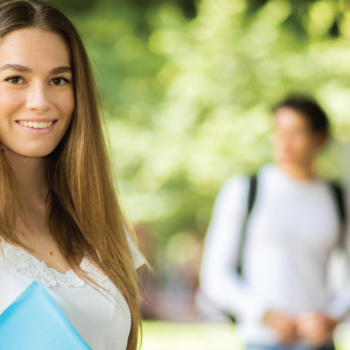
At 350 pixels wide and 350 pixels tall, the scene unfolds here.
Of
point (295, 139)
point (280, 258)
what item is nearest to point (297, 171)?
point (295, 139)

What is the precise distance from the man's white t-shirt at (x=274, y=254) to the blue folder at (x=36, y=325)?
155cm

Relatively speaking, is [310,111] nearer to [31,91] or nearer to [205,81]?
[31,91]

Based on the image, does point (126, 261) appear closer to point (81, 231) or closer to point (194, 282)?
point (81, 231)

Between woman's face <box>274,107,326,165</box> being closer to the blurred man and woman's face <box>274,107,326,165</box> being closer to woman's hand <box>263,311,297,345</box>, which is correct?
the blurred man

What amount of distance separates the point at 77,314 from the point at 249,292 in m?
1.43

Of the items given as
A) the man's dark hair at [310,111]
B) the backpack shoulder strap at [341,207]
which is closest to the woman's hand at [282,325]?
the backpack shoulder strap at [341,207]

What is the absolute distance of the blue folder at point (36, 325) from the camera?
140cm

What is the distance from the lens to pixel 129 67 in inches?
302

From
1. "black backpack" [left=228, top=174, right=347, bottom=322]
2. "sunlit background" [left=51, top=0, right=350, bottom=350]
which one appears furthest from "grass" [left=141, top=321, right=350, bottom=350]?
"black backpack" [left=228, top=174, right=347, bottom=322]

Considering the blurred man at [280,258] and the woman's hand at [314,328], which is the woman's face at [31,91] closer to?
the blurred man at [280,258]

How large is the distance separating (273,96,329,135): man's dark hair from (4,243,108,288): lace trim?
1990 millimetres

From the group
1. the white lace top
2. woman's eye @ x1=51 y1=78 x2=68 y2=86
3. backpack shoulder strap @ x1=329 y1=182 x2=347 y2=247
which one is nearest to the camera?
the white lace top

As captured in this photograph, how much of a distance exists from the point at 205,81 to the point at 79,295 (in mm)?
6686

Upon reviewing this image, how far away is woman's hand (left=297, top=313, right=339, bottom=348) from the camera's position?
9.09 ft
